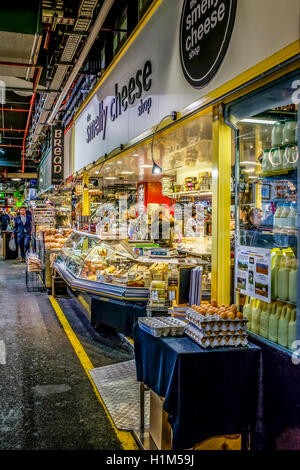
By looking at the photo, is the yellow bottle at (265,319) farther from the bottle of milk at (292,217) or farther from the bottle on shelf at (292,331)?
the bottle of milk at (292,217)

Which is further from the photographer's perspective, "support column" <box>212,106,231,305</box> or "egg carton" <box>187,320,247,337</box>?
"support column" <box>212,106,231,305</box>

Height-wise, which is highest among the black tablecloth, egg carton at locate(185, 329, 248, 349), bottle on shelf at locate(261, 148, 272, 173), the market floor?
bottle on shelf at locate(261, 148, 272, 173)

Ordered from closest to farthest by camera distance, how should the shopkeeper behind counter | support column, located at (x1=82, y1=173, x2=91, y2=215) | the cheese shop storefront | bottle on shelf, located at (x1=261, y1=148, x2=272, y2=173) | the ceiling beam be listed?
the cheese shop storefront → bottle on shelf, located at (x1=261, y1=148, x2=272, y2=173) → the shopkeeper behind counter → support column, located at (x1=82, y1=173, x2=91, y2=215) → the ceiling beam

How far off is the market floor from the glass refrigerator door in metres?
1.74

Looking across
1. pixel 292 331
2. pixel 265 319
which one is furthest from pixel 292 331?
pixel 265 319

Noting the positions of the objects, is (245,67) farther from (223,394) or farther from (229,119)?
(223,394)

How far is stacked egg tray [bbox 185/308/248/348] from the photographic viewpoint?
3113mm

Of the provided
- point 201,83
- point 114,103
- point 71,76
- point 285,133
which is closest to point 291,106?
point 285,133

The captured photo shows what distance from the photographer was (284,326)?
10.5ft

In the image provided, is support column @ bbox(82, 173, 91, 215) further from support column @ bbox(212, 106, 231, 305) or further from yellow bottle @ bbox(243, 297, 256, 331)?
yellow bottle @ bbox(243, 297, 256, 331)

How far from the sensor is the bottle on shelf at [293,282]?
3135mm

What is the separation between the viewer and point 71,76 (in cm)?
909

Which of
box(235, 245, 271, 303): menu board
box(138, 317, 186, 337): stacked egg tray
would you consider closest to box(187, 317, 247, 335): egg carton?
box(138, 317, 186, 337): stacked egg tray

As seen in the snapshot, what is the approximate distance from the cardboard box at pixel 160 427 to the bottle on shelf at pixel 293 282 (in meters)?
1.31
